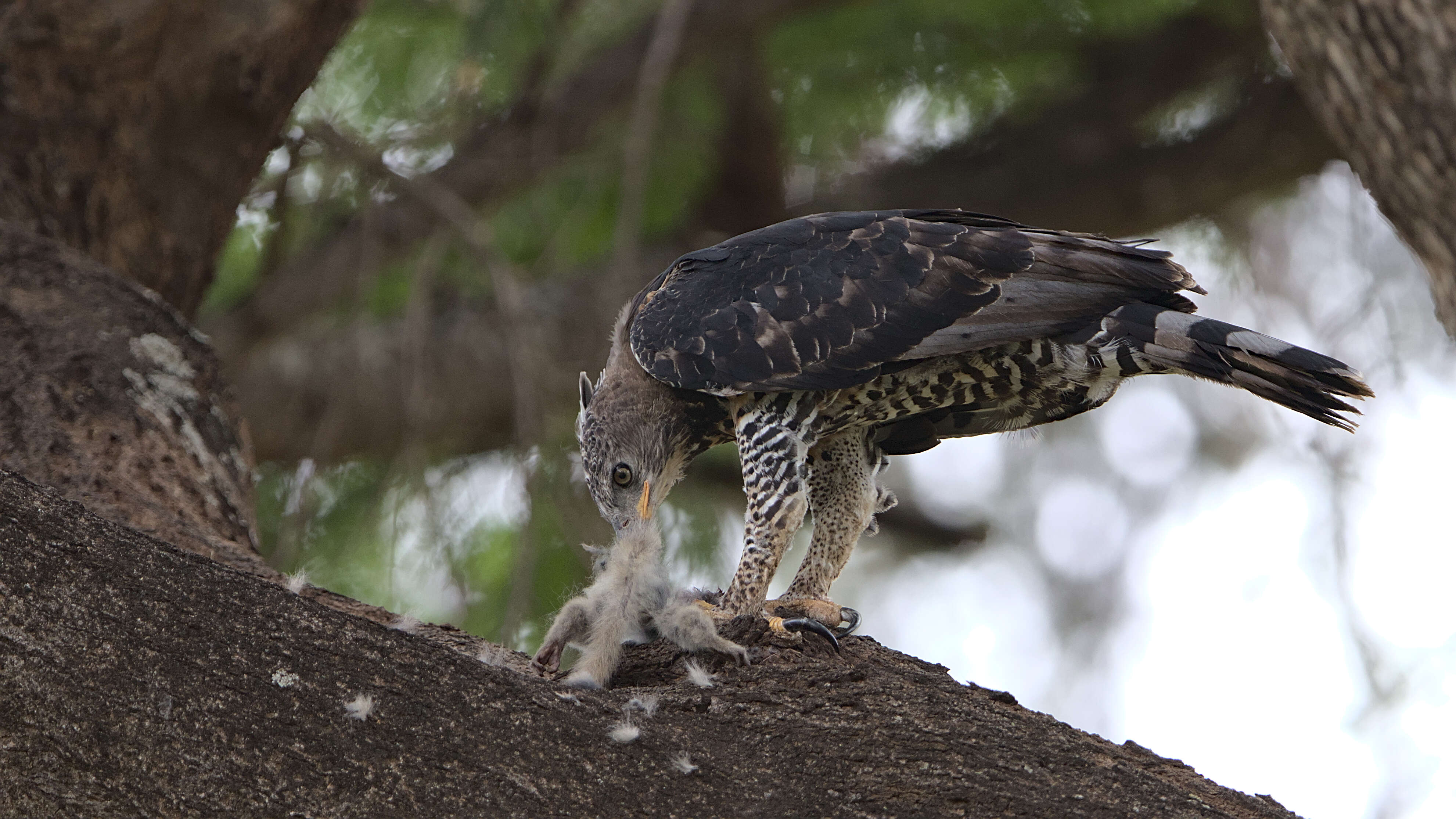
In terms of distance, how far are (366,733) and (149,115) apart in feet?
11.5

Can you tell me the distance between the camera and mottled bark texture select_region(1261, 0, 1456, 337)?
3.65 metres

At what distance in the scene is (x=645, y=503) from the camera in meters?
3.66

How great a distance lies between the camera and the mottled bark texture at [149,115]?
14.7ft

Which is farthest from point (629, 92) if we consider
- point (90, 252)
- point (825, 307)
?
point (825, 307)

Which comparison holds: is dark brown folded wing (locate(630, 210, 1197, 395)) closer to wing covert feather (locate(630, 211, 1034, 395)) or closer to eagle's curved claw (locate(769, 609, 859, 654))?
wing covert feather (locate(630, 211, 1034, 395))

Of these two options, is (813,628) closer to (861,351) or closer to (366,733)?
(861,351)

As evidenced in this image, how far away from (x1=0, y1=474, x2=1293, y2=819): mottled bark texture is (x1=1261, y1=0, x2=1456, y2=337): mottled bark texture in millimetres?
2110

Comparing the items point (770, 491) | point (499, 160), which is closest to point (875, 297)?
point (770, 491)

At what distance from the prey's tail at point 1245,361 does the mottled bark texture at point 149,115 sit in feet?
11.3

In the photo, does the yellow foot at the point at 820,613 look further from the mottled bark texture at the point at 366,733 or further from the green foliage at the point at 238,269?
the green foliage at the point at 238,269

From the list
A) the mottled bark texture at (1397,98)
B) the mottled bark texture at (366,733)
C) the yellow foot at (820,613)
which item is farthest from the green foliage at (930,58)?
the mottled bark texture at (366,733)

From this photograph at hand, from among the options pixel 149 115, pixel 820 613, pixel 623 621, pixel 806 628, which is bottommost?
pixel 623 621

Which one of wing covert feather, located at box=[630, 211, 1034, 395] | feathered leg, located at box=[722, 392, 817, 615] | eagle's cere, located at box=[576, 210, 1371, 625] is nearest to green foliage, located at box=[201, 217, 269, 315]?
eagle's cere, located at box=[576, 210, 1371, 625]

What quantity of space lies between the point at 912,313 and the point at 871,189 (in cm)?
362
